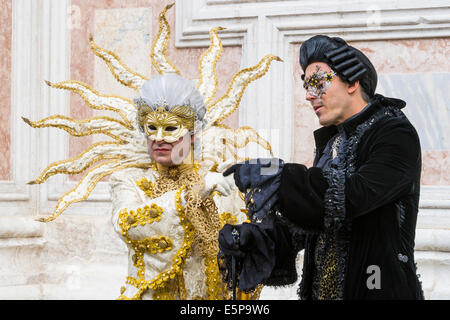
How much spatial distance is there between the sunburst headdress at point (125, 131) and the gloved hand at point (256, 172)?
42.9 inches

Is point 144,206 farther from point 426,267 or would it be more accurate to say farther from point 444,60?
point 444,60

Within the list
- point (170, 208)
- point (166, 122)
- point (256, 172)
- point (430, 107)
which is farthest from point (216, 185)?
point (430, 107)

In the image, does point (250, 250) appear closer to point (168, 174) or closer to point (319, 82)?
point (319, 82)

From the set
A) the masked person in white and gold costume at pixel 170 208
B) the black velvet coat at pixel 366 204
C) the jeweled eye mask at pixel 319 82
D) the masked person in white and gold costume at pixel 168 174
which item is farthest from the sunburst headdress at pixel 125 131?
the black velvet coat at pixel 366 204

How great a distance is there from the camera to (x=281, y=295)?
14.8 ft

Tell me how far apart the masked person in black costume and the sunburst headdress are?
97cm

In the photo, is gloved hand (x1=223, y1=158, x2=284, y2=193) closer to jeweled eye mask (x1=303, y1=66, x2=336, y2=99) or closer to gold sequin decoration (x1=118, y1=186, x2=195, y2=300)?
jeweled eye mask (x1=303, y1=66, x2=336, y2=99)

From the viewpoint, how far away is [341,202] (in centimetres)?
222

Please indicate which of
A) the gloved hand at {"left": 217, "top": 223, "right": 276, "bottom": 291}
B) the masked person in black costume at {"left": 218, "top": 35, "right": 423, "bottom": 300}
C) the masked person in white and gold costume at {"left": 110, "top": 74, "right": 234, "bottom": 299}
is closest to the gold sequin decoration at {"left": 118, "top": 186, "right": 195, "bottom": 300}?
the masked person in white and gold costume at {"left": 110, "top": 74, "right": 234, "bottom": 299}

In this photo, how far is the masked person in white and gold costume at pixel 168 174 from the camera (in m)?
3.13

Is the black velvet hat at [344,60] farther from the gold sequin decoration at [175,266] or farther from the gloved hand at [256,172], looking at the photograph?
the gold sequin decoration at [175,266]

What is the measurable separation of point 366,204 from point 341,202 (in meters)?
0.09

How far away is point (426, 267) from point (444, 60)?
142cm
